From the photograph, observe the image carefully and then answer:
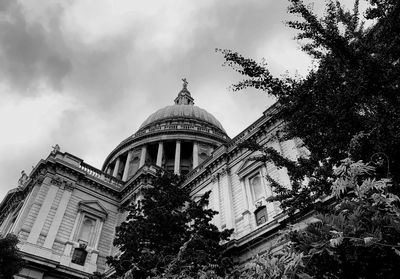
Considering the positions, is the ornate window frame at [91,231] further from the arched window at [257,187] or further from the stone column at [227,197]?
the arched window at [257,187]

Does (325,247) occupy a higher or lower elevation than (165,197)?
lower

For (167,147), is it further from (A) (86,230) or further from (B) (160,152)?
(A) (86,230)

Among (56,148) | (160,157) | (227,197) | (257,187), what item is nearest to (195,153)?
(160,157)

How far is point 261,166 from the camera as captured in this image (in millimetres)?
19969

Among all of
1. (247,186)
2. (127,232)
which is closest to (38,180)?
(127,232)

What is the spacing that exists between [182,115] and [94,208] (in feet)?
74.6

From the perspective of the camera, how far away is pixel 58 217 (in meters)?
22.7

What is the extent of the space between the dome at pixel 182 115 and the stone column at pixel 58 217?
66.5 ft

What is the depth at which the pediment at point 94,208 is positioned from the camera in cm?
2489

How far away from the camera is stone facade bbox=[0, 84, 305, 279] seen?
1839 cm

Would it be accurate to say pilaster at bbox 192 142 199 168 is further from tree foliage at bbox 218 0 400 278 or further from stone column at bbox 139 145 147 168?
tree foliage at bbox 218 0 400 278

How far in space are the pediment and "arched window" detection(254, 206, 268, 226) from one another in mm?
13483

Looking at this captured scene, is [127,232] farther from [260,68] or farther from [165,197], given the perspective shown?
[260,68]

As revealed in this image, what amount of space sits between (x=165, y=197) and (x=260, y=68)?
31.3ft
